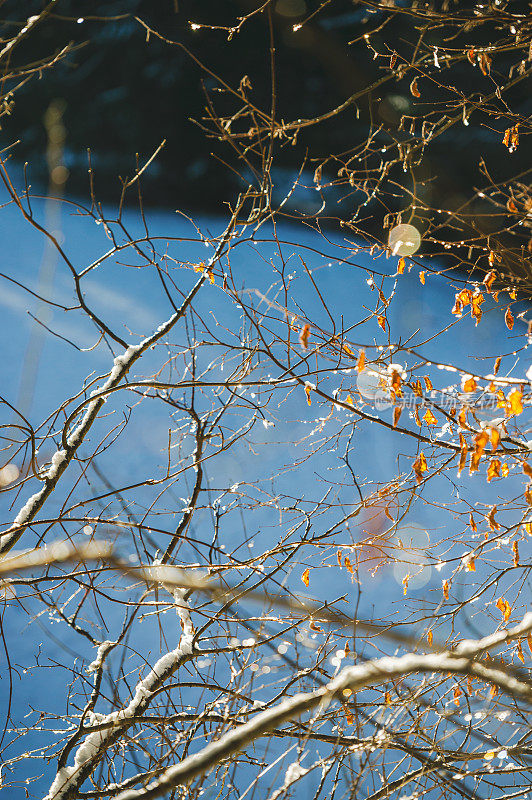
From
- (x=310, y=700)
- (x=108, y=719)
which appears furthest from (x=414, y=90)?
(x=108, y=719)

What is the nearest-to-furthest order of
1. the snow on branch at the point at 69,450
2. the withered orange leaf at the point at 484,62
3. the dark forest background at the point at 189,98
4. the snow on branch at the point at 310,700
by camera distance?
the snow on branch at the point at 310,700 < the withered orange leaf at the point at 484,62 < the snow on branch at the point at 69,450 < the dark forest background at the point at 189,98

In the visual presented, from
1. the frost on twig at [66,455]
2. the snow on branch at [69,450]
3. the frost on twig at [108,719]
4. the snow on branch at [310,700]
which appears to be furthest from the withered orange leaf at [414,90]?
the frost on twig at [108,719]

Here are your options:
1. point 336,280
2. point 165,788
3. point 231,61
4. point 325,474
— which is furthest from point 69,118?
point 165,788

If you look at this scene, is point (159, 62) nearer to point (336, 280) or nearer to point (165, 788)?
point (336, 280)

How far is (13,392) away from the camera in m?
11.2

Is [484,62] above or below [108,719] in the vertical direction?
above

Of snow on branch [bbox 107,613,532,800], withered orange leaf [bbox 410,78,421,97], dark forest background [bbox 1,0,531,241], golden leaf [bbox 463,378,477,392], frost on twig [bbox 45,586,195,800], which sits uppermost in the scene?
dark forest background [bbox 1,0,531,241]

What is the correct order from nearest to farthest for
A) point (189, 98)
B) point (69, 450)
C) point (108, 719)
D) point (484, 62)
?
point (484, 62)
point (69, 450)
point (108, 719)
point (189, 98)

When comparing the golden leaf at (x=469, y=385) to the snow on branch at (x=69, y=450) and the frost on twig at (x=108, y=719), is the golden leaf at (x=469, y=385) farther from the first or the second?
the frost on twig at (x=108, y=719)

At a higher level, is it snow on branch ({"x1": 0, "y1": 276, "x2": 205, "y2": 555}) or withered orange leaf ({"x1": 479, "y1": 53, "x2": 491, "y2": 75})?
withered orange leaf ({"x1": 479, "y1": 53, "x2": 491, "y2": 75})

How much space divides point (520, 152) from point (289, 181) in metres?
3.81

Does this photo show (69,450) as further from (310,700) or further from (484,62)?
(484,62)

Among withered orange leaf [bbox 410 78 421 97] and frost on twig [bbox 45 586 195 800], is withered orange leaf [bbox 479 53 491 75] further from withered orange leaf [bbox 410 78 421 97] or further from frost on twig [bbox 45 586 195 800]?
frost on twig [bbox 45 586 195 800]

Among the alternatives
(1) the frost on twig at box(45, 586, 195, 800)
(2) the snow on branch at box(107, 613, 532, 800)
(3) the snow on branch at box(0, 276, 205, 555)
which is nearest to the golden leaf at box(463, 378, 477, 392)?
(2) the snow on branch at box(107, 613, 532, 800)
